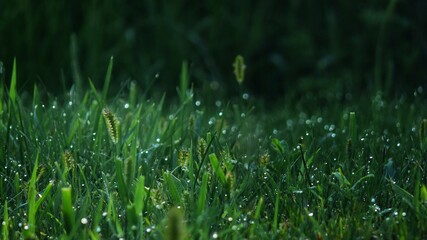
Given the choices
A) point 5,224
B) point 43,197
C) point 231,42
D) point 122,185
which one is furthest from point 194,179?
point 231,42

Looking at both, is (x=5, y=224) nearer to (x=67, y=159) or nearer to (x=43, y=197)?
(x=43, y=197)

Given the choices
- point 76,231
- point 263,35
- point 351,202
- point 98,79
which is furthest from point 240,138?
point 263,35

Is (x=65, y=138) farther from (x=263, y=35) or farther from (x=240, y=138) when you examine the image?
(x=263, y=35)

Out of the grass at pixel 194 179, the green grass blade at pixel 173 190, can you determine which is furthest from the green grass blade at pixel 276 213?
the green grass blade at pixel 173 190

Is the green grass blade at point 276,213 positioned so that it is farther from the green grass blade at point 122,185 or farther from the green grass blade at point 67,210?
the green grass blade at point 67,210

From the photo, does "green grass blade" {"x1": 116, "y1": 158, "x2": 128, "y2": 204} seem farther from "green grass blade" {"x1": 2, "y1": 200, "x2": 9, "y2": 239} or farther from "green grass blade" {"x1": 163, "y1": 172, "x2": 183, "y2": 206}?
"green grass blade" {"x1": 2, "y1": 200, "x2": 9, "y2": 239}

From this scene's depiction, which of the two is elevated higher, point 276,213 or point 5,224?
point 276,213

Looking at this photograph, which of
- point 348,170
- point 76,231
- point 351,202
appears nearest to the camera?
point 76,231
